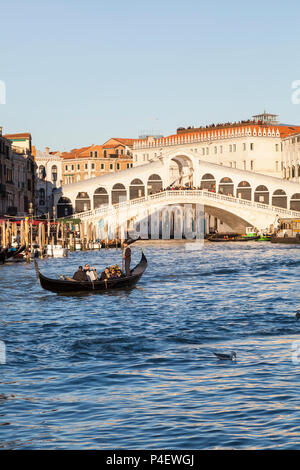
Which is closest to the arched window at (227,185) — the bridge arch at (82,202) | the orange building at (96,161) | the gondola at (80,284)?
the bridge arch at (82,202)

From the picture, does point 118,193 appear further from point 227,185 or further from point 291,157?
point 291,157

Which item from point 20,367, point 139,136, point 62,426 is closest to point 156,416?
point 62,426

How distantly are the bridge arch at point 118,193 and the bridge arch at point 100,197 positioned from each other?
613mm

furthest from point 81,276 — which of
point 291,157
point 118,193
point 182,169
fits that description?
point 291,157

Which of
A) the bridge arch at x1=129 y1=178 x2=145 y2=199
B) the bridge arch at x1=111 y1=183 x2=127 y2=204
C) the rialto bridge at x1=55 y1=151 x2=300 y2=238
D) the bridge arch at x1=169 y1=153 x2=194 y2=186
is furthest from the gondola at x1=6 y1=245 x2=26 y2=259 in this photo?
the bridge arch at x1=129 y1=178 x2=145 y2=199

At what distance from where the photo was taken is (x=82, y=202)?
7231 cm

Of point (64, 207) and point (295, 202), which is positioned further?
point (295, 202)

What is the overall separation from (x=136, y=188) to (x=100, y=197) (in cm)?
306

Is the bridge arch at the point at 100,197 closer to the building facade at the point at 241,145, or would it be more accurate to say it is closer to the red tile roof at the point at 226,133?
the building facade at the point at 241,145

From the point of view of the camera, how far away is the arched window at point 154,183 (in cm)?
7344

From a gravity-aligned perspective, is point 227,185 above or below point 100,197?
above

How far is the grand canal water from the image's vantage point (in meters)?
9.97

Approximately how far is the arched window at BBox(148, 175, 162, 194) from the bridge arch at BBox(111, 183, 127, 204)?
2054mm
